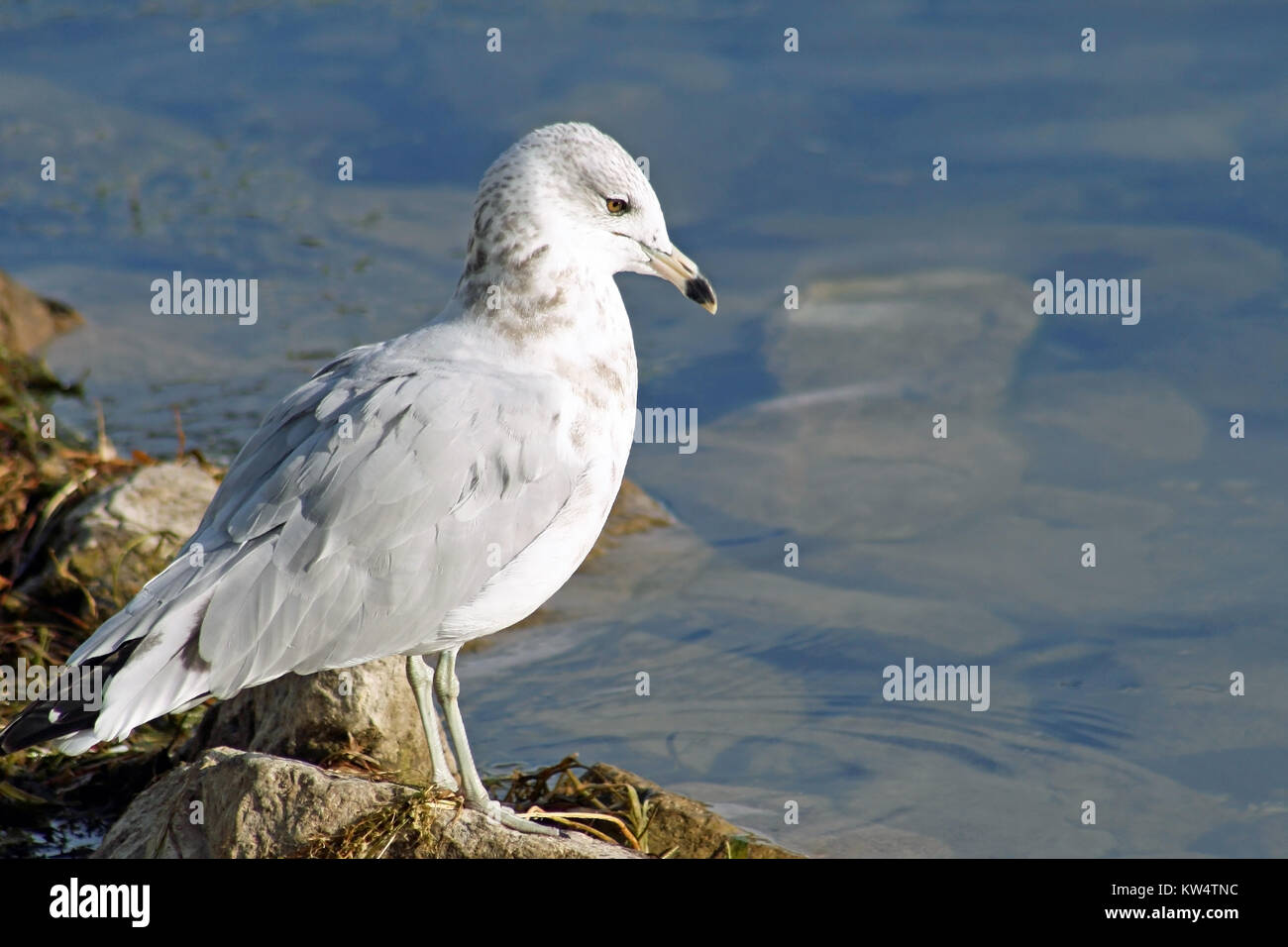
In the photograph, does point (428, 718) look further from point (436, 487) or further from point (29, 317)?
point (29, 317)

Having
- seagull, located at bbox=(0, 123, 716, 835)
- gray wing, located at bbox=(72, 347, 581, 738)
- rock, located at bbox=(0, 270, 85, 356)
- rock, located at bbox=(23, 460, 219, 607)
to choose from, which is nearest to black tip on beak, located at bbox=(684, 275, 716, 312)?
seagull, located at bbox=(0, 123, 716, 835)

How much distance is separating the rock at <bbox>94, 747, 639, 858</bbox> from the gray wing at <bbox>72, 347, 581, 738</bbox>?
0.32 meters

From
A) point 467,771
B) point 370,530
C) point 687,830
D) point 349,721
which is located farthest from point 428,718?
point 687,830

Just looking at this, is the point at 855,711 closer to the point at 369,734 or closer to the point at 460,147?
the point at 369,734

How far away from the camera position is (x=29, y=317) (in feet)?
36.8

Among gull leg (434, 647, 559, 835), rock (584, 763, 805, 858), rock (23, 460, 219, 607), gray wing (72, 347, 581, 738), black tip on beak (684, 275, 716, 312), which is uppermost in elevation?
black tip on beak (684, 275, 716, 312)

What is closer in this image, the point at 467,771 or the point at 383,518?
the point at 383,518

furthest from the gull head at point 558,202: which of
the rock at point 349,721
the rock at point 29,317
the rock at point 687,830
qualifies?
the rock at point 29,317

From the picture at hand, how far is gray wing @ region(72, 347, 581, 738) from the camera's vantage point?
4.79 meters

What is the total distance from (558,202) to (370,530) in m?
1.24

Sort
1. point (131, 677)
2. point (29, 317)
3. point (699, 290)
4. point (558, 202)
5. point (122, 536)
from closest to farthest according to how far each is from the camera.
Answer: point (131, 677) < point (558, 202) < point (699, 290) < point (122, 536) < point (29, 317)

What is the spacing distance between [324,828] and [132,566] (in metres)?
2.68

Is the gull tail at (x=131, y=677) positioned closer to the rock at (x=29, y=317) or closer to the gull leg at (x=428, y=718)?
the gull leg at (x=428, y=718)

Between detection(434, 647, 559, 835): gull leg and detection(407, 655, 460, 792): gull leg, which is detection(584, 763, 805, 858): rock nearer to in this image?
detection(434, 647, 559, 835): gull leg
